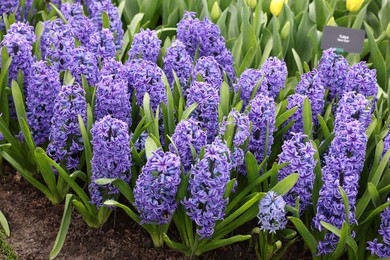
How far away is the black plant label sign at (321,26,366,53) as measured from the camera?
319 centimetres

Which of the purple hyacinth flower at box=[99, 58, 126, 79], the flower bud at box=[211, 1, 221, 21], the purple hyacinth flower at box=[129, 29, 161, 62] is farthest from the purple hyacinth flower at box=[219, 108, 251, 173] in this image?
the flower bud at box=[211, 1, 221, 21]

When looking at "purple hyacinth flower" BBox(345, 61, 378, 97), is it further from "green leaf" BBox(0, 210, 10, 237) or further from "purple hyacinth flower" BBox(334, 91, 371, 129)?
"green leaf" BBox(0, 210, 10, 237)

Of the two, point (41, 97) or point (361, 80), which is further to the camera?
point (361, 80)

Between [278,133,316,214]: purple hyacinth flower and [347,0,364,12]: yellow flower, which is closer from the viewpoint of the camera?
[278,133,316,214]: purple hyacinth flower

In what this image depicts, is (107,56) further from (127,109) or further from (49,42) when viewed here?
(127,109)

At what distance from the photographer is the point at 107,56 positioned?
2789 mm

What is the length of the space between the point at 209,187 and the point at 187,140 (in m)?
0.23

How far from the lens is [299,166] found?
2.18 meters

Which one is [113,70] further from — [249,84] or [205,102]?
[249,84]

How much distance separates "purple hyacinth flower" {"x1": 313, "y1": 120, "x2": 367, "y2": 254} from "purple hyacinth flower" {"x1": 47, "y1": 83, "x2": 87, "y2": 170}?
106 centimetres

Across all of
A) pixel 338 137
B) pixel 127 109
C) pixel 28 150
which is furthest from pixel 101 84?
pixel 338 137

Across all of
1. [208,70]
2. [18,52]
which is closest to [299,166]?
[208,70]

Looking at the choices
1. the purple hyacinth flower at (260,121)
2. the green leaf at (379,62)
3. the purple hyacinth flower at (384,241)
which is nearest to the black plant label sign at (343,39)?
the green leaf at (379,62)

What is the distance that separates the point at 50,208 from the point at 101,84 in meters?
0.72
